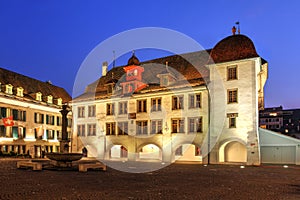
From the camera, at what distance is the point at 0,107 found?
40.3m

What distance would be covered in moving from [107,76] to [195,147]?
18.3 meters

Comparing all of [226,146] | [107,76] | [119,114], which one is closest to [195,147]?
[226,146]

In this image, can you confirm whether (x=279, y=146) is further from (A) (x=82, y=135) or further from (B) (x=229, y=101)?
(A) (x=82, y=135)

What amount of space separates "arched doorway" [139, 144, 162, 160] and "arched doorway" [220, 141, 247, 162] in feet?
28.0

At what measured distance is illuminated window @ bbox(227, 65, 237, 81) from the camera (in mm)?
30484

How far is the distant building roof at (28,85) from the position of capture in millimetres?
45069

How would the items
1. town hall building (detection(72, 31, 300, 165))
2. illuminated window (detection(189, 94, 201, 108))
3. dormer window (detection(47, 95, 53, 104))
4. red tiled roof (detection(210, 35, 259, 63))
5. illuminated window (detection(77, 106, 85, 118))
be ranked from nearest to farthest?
town hall building (detection(72, 31, 300, 165))
red tiled roof (detection(210, 35, 259, 63))
illuminated window (detection(189, 94, 201, 108))
illuminated window (detection(77, 106, 85, 118))
dormer window (detection(47, 95, 53, 104))

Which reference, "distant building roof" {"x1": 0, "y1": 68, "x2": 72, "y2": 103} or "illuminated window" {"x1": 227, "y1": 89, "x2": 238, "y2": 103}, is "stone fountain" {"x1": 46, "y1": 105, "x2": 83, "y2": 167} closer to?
"illuminated window" {"x1": 227, "y1": 89, "x2": 238, "y2": 103}

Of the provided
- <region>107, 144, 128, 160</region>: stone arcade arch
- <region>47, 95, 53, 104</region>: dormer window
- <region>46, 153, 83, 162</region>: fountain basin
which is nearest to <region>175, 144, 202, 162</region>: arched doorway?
<region>107, 144, 128, 160</region>: stone arcade arch

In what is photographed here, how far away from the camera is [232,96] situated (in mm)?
30328

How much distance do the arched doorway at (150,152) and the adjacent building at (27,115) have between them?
13.5 metres

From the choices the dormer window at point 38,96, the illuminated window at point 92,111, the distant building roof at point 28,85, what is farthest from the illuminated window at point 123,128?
the dormer window at point 38,96

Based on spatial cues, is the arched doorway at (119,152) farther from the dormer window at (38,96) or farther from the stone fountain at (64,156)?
the stone fountain at (64,156)

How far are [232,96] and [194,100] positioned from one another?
394 cm
